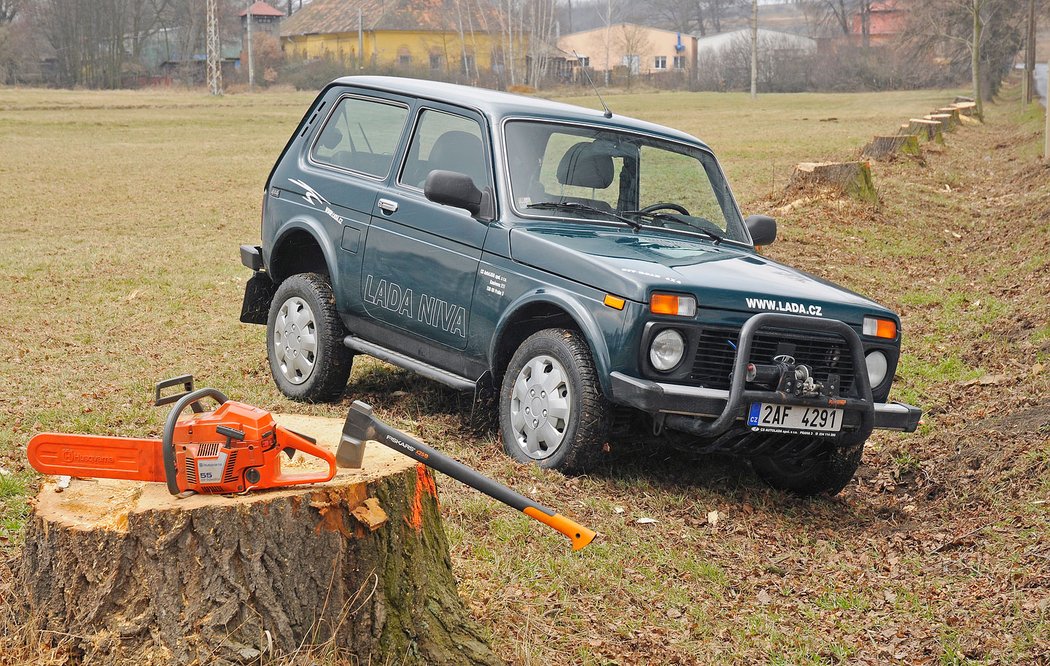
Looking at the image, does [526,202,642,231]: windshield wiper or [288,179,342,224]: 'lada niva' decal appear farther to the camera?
[288,179,342,224]: 'lada niva' decal

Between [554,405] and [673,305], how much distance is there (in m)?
0.83

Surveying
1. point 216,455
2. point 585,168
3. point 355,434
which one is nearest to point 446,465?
point 355,434

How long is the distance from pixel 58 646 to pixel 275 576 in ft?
2.29

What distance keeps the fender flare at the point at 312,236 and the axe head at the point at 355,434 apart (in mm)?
3521

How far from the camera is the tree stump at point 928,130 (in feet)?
99.2

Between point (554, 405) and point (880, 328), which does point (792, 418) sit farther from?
point (554, 405)

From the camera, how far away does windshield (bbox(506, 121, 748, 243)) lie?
22.0ft

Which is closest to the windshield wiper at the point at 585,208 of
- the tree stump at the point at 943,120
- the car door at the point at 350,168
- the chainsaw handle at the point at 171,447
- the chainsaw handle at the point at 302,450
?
the car door at the point at 350,168

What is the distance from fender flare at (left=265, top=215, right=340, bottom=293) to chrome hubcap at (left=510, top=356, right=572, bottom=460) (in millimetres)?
1701

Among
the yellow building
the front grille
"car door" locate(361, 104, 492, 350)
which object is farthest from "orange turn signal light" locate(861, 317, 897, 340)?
the yellow building

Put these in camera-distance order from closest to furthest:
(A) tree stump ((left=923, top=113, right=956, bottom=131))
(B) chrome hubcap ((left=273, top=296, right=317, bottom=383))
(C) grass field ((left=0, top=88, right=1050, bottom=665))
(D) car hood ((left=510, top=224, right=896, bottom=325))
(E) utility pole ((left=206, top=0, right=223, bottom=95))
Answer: (C) grass field ((left=0, top=88, right=1050, bottom=665)) → (D) car hood ((left=510, top=224, right=896, bottom=325)) → (B) chrome hubcap ((left=273, top=296, right=317, bottom=383)) → (A) tree stump ((left=923, top=113, right=956, bottom=131)) → (E) utility pole ((left=206, top=0, right=223, bottom=95))

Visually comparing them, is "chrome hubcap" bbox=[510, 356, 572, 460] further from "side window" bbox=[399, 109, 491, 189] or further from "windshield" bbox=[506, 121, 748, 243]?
"side window" bbox=[399, 109, 491, 189]

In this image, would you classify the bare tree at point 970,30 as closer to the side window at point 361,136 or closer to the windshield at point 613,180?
the windshield at point 613,180

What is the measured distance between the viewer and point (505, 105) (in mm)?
6895
